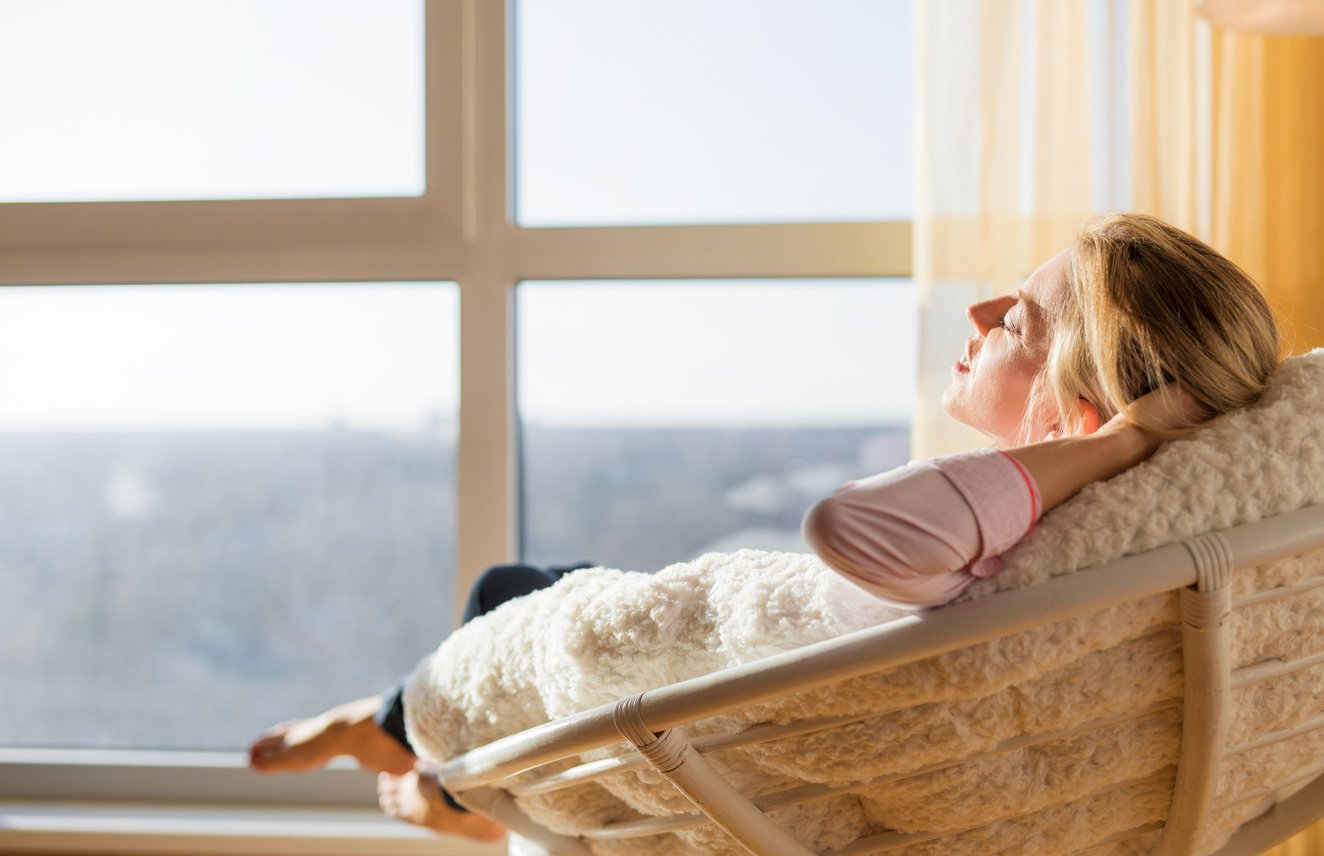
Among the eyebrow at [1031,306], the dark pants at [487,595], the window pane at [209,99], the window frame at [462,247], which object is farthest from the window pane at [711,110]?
the eyebrow at [1031,306]

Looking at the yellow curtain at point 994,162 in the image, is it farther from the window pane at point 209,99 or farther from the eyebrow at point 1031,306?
the window pane at point 209,99

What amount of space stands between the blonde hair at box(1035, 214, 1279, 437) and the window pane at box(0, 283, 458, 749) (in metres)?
1.13

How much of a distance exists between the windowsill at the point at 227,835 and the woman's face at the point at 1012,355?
3.35 feet

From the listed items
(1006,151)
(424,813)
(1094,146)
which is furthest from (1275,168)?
(424,813)

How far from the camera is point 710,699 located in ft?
1.95

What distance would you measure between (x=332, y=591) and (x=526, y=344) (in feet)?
1.74

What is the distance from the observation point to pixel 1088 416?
0.77 meters

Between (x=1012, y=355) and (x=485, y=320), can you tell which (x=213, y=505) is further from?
(x=1012, y=355)

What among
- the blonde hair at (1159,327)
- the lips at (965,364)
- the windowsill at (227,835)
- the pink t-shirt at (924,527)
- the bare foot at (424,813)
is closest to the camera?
the pink t-shirt at (924,527)

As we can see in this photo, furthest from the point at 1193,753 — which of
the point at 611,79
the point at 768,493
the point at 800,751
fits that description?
the point at 611,79

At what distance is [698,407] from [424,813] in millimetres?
766

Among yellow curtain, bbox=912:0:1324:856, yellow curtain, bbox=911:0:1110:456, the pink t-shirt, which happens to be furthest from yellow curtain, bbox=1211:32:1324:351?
the pink t-shirt

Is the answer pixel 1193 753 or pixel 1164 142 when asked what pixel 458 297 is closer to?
pixel 1164 142

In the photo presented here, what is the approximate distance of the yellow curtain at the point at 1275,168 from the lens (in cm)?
127
